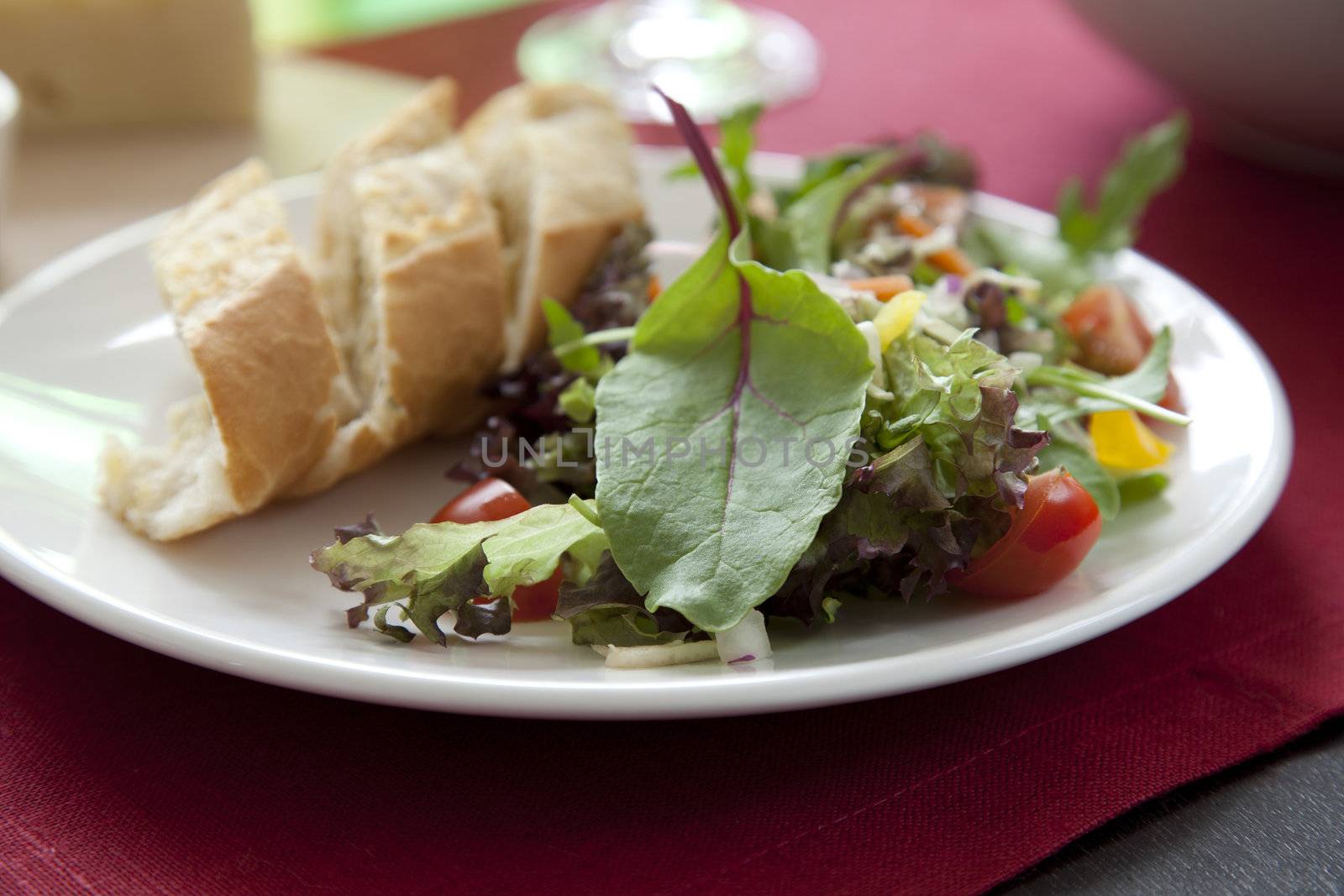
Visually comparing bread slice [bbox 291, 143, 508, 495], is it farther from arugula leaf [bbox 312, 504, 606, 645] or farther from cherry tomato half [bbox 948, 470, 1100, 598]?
cherry tomato half [bbox 948, 470, 1100, 598]

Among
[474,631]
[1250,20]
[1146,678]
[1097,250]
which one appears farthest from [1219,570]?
[1250,20]

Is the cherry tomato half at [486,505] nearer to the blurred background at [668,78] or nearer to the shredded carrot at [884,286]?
the shredded carrot at [884,286]

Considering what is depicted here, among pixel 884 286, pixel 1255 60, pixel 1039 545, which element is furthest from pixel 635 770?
pixel 1255 60

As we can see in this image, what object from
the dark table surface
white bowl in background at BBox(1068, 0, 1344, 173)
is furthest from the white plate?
white bowl in background at BBox(1068, 0, 1344, 173)

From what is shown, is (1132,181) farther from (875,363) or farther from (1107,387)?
(875,363)

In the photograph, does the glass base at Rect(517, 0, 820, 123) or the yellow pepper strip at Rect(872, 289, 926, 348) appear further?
the glass base at Rect(517, 0, 820, 123)

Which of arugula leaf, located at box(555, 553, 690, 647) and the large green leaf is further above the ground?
the large green leaf

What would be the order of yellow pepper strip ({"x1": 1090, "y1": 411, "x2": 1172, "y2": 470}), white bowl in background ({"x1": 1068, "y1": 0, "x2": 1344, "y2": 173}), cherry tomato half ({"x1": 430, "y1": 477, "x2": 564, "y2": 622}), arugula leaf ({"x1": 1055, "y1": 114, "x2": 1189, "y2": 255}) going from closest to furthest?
cherry tomato half ({"x1": 430, "y1": 477, "x2": 564, "y2": 622}) < yellow pepper strip ({"x1": 1090, "y1": 411, "x2": 1172, "y2": 470}) < arugula leaf ({"x1": 1055, "y1": 114, "x2": 1189, "y2": 255}) < white bowl in background ({"x1": 1068, "y1": 0, "x2": 1344, "y2": 173})
